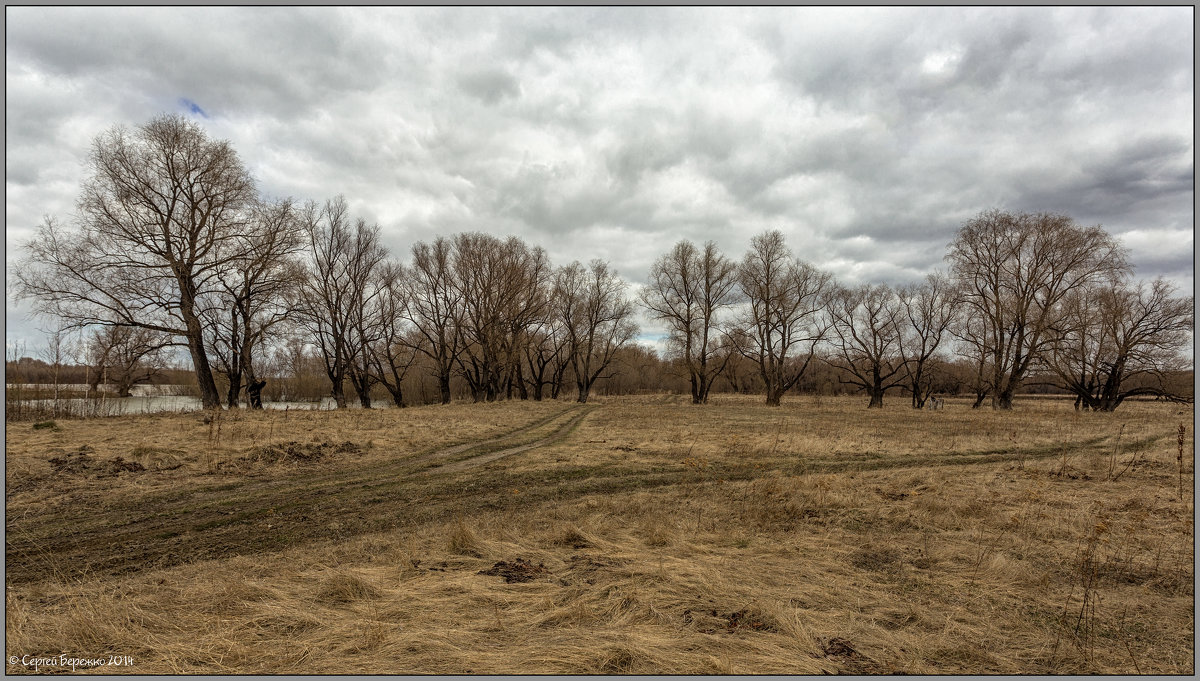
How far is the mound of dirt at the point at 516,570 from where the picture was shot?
5.20m

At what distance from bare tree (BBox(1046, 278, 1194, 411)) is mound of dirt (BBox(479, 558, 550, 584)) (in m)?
43.6

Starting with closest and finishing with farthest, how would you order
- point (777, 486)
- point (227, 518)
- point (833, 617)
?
point (833, 617)
point (227, 518)
point (777, 486)

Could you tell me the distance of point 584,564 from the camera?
5.57 metres

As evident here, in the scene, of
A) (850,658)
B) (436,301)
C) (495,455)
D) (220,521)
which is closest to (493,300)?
(436,301)

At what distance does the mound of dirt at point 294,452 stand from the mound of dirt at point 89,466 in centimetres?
182

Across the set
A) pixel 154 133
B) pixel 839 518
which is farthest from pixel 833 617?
pixel 154 133

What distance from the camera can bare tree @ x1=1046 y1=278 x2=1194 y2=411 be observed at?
34625 millimetres

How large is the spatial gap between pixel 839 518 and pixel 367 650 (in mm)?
6748

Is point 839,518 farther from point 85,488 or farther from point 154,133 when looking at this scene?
point 154,133

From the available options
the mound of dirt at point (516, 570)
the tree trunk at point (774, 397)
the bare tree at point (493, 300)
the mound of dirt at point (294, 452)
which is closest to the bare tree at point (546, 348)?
the bare tree at point (493, 300)

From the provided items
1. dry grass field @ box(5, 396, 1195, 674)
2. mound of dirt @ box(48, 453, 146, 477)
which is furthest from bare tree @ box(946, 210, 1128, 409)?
mound of dirt @ box(48, 453, 146, 477)

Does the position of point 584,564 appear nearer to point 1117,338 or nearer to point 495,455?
point 495,455

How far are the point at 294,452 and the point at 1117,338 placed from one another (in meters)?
51.8

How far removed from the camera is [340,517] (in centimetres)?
758
